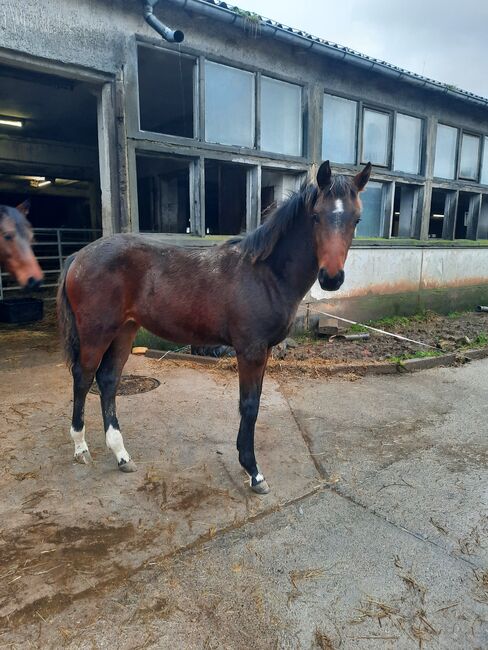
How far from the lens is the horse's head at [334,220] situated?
A: 7.25 feet

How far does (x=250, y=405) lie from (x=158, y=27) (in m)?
4.35

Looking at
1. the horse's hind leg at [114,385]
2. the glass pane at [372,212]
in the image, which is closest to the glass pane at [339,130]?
the glass pane at [372,212]

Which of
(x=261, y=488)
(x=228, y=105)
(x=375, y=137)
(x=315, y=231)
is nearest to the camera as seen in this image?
(x=315, y=231)

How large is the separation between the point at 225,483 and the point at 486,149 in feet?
33.6

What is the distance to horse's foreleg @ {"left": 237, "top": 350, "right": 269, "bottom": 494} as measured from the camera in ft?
8.34

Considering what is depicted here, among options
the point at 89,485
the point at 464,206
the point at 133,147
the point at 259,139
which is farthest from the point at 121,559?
the point at 464,206

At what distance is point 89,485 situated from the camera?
2.55 m

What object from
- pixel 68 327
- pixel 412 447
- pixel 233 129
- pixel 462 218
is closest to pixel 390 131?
pixel 233 129

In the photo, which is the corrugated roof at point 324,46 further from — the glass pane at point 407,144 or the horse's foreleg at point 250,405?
the horse's foreleg at point 250,405

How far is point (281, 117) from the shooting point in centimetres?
638

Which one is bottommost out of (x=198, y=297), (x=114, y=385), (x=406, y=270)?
(x=114, y=385)

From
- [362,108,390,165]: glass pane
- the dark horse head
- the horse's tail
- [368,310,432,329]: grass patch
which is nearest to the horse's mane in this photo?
the dark horse head

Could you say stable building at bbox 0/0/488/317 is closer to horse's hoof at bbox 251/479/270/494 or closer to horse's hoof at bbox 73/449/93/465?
horse's hoof at bbox 73/449/93/465

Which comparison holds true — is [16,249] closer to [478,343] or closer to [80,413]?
[80,413]
